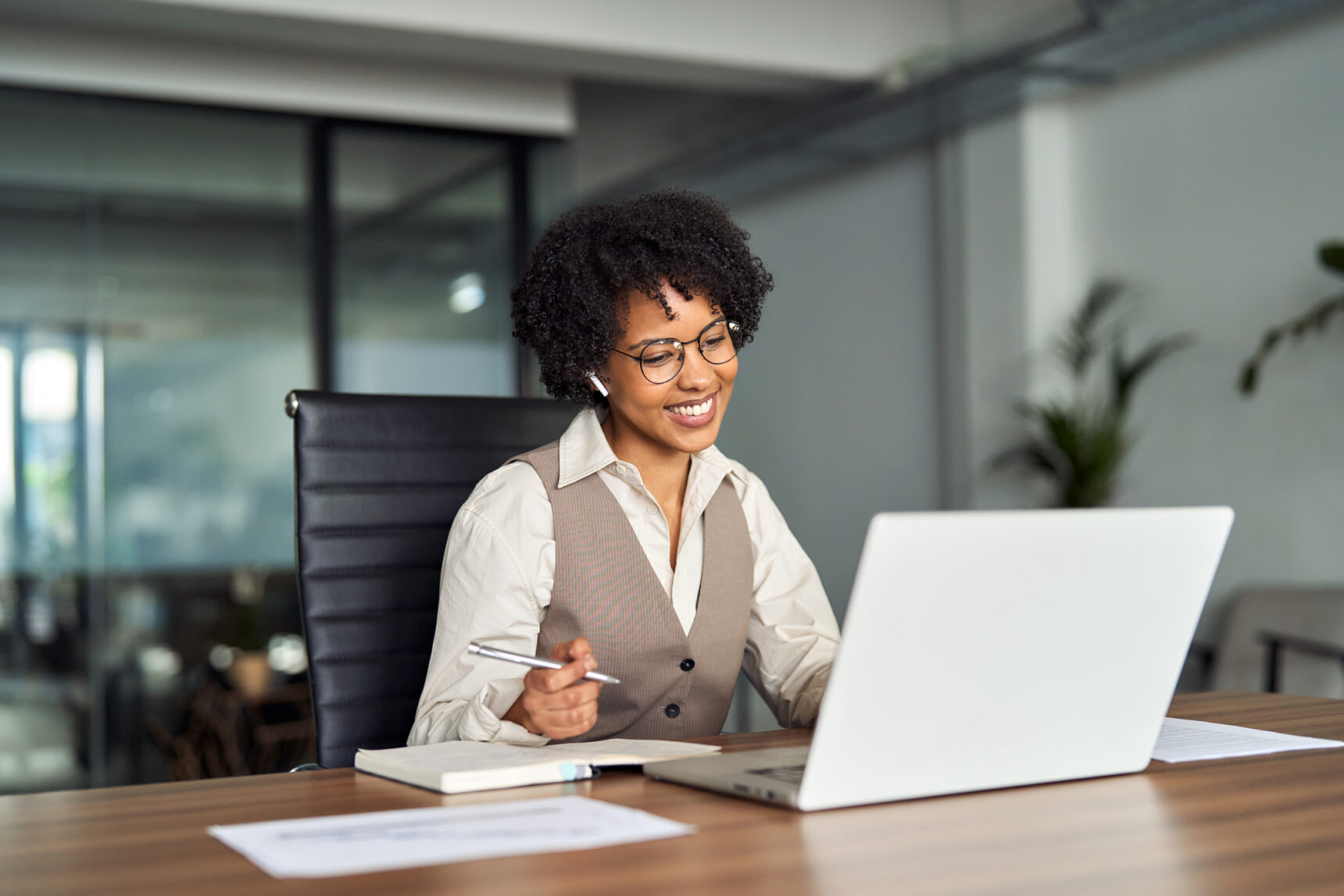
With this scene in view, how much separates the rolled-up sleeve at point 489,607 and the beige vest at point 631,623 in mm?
28

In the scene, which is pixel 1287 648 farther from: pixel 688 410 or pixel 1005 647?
pixel 1005 647

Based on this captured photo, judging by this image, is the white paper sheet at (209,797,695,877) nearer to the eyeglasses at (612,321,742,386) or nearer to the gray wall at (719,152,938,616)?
the eyeglasses at (612,321,742,386)

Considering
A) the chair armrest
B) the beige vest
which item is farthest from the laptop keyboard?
the chair armrest

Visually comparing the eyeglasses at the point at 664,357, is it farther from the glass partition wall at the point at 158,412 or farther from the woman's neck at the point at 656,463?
the glass partition wall at the point at 158,412

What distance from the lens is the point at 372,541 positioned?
1835mm

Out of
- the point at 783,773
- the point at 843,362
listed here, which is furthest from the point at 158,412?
the point at 783,773

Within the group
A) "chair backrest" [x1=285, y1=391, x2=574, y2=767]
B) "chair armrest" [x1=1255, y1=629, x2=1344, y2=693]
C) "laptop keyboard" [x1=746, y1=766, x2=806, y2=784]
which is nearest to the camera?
"laptop keyboard" [x1=746, y1=766, x2=806, y2=784]

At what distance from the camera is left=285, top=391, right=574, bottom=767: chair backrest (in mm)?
1762

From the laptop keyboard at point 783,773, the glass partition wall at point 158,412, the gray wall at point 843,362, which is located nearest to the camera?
the laptop keyboard at point 783,773

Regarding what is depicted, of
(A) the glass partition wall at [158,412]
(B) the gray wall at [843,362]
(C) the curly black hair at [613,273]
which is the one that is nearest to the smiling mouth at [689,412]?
(C) the curly black hair at [613,273]

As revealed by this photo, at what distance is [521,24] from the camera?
14.2 feet

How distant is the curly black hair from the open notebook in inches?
24.3

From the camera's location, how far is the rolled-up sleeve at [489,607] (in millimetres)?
1412

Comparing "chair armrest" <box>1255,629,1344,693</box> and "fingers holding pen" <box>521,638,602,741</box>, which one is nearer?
"fingers holding pen" <box>521,638,602,741</box>
